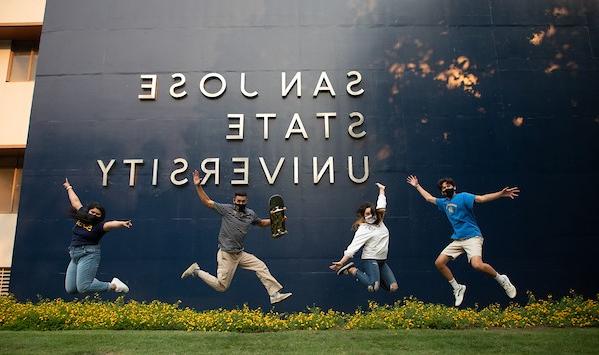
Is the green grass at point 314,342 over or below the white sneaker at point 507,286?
below

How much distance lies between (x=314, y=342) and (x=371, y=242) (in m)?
3.68

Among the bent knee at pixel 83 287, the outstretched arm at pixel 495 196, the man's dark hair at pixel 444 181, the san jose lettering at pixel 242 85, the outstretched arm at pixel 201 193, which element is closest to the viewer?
the outstretched arm at pixel 495 196

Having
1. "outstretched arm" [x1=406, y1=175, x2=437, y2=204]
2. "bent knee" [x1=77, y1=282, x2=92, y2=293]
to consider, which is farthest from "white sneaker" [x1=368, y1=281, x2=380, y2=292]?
"bent knee" [x1=77, y1=282, x2=92, y2=293]

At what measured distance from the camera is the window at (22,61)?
1549 centimetres

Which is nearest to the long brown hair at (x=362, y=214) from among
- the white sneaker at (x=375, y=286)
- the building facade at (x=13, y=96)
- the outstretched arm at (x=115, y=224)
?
the white sneaker at (x=375, y=286)

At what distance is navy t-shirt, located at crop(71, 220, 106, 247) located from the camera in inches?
458

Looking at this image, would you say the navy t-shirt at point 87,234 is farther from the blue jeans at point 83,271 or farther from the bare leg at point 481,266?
the bare leg at point 481,266

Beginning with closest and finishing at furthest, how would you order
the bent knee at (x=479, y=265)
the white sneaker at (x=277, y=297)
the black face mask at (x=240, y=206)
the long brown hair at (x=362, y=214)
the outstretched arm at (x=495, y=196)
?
1. the outstretched arm at (x=495, y=196)
2. the bent knee at (x=479, y=265)
3. the white sneaker at (x=277, y=297)
4. the black face mask at (x=240, y=206)
5. the long brown hair at (x=362, y=214)

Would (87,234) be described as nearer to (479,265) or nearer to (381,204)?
(381,204)

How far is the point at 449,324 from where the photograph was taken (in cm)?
1034

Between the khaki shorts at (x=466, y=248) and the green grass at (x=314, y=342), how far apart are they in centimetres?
223

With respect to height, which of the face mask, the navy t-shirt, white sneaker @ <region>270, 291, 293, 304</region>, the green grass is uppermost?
the face mask

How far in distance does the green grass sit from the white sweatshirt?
2.27 meters

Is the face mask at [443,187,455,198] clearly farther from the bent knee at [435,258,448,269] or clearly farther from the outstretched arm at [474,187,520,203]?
the bent knee at [435,258,448,269]
